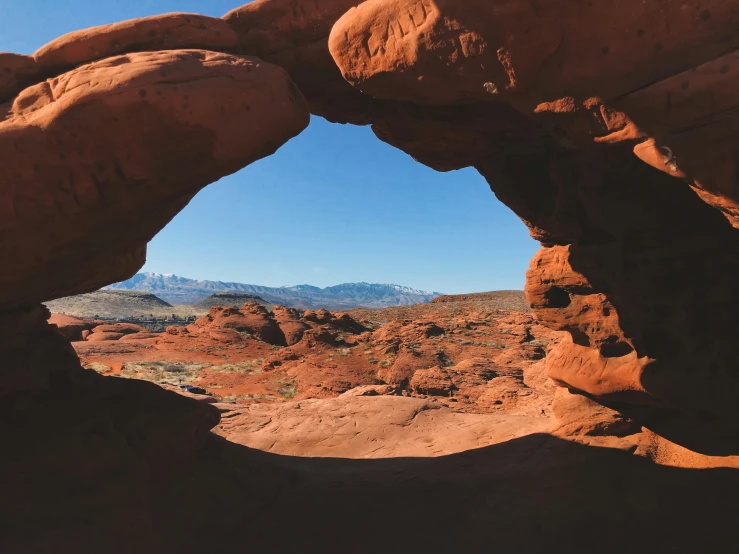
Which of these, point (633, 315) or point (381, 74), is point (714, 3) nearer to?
point (381, 74)

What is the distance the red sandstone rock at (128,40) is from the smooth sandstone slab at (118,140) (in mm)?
564

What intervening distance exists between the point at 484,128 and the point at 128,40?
196 inches

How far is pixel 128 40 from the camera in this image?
5.25 metres

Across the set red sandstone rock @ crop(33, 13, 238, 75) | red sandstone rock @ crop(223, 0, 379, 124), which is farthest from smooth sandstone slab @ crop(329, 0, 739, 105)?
red sandstone rock @ crop(33, 13, 238, 75)

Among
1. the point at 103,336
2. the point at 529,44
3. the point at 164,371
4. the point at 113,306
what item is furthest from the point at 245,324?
the point at 113,306

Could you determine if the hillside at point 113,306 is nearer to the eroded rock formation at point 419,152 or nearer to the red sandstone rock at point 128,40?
the eroded rock formation at point 419,152

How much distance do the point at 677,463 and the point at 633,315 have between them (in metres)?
2.37

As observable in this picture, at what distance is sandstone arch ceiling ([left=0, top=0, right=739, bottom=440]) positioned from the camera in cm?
338

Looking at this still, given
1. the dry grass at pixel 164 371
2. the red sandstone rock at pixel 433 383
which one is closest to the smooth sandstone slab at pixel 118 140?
the red sandstone rock at pixel 433 383

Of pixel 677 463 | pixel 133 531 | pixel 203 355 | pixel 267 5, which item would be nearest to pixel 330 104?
pixel 267 5

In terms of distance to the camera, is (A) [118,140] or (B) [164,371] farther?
(B) [164,371]

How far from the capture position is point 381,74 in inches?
175

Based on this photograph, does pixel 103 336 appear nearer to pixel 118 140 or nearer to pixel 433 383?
pixel 433 383

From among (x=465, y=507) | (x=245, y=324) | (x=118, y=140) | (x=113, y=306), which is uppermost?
(x=118, y=140)
